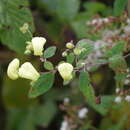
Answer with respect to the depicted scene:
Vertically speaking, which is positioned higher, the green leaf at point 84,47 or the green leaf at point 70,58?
the green leaf at point 84,47

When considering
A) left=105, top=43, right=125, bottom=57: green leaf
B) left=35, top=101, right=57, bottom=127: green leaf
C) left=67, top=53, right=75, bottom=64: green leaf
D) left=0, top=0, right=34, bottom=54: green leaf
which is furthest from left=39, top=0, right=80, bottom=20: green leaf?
left=67, top=53, right=75, bottom=64: green leaf

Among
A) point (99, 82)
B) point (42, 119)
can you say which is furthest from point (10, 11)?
point (42, 119)

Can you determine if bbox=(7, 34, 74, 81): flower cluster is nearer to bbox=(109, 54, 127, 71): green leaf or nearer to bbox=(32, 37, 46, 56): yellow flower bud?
bbox=(32, 37, 46, 56): yellow flower bud

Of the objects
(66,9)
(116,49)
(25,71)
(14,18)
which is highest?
(66,9)

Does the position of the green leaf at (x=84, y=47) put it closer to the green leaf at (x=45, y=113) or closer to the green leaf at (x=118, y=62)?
the green leaf at (x=118, y=62)

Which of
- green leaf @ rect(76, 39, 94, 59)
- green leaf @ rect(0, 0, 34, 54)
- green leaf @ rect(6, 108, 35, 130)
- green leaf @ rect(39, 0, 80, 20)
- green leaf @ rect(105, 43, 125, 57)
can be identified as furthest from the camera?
green leaf @ rect(6, 108, 35, 130)

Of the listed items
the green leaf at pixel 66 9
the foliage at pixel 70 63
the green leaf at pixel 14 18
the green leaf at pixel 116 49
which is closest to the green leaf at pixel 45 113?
the foliage at pixel 70 63

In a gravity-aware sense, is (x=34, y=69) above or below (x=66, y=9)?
below

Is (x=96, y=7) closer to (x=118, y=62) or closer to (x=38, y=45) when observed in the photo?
(x=118, y=62)

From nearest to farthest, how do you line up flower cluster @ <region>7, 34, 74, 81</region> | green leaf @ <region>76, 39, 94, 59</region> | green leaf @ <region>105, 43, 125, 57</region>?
flower cluster @ <region>7, 34, 74, 81</region>
green leaf @ <region>76, 39, 94, 59</region>
green leaf @ <region>105, 43, 125, 57</region>

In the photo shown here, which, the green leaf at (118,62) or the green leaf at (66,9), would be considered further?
the green leaf at (66,9)

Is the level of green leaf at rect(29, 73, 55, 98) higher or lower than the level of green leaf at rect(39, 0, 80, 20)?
lower

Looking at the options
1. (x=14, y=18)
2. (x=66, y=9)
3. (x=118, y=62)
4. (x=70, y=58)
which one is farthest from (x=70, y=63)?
(x=66, y=9)
